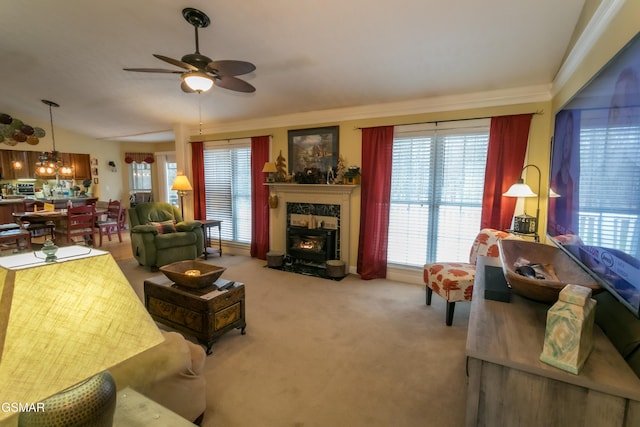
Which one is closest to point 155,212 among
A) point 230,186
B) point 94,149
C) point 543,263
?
point 230,186

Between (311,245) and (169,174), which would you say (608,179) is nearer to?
(311,245)

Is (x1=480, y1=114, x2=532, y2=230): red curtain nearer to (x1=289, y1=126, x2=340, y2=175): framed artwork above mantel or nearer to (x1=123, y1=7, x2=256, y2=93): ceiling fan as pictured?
(x1=289, y1=126, x2=340, y2=175): framed artwork above mantel

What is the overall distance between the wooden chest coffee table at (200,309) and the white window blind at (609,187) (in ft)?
8.04

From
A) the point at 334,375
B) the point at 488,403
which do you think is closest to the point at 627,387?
the point at 488,403

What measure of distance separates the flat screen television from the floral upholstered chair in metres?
1.27

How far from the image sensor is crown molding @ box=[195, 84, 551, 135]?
328 cm

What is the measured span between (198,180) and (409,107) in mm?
4261

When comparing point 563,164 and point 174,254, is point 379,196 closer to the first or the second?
point 563,164

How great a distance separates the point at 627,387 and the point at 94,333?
1461 mm

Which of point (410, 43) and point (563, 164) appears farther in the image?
point (410, 43)

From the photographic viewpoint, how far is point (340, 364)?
2355 mm

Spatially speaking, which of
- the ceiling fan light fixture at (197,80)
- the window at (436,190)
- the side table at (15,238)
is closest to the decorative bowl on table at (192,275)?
the ceiling fan light fixture at (197,80)

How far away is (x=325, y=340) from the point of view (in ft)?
8.86

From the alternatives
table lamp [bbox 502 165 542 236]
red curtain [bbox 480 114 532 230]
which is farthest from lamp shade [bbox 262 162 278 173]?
table lamp [bbox 502 165 542 236]
